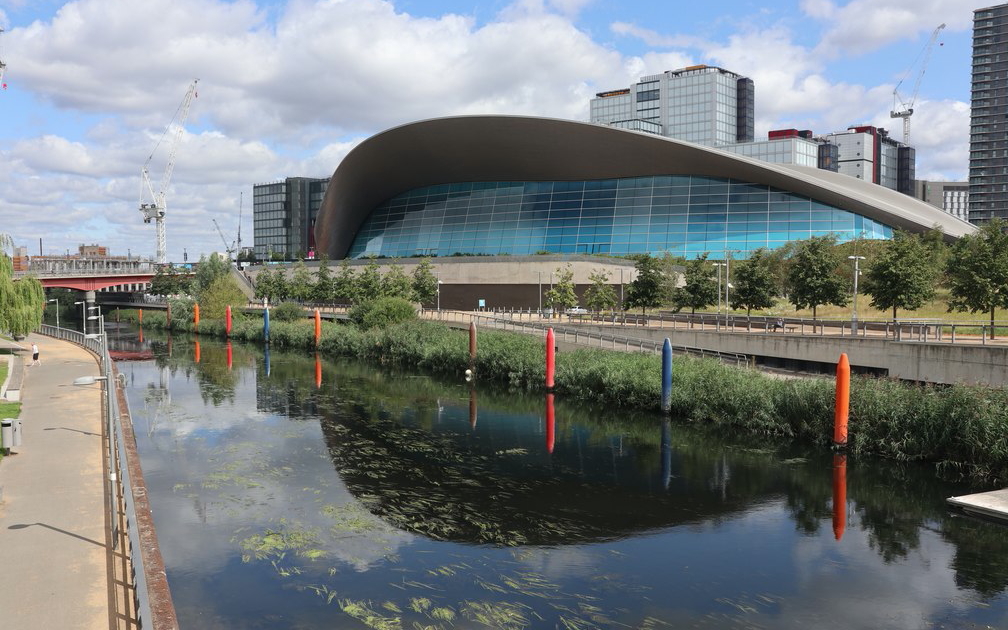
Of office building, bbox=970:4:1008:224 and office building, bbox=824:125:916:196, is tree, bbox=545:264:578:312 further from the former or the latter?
office building, bbox=824:125:916:196

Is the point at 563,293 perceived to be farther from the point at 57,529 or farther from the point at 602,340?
the point at 57,529

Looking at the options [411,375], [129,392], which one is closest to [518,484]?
[411,375]

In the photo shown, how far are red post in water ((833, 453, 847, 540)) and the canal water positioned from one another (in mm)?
61

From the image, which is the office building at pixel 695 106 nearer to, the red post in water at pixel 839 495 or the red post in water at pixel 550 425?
the red post in water at pixel 550 425

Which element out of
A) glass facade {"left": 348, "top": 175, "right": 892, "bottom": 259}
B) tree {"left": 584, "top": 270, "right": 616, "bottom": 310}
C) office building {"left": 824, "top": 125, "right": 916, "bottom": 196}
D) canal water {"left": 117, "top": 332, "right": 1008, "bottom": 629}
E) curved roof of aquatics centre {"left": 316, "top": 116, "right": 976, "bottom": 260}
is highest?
office building {"left": 824, "top": 125, "right": 916, "bottom": 196}

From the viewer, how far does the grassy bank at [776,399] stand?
1812cm

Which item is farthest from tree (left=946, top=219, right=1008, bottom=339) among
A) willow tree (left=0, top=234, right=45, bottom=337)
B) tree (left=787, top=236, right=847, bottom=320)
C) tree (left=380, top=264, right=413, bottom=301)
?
willow tree (left=0, top=234, right=45, bottom=337)

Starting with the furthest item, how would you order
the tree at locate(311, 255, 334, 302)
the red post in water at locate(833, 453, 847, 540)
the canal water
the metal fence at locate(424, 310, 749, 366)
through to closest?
the tree at locate(311, 255, 334, 302) < the metal fence at locate(424, 310, 749, 366) < the red post in water at locate(833, 453, 847, 540) < the canal water

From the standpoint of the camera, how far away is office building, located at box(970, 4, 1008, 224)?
151000 millimetres

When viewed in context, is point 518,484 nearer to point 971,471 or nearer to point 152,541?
point 152,541

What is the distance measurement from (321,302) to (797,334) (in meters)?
42.6

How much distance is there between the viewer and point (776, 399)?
22.6 metres

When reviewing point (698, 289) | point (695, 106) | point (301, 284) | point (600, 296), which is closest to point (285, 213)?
point (695, 106)

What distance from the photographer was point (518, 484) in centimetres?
1778
